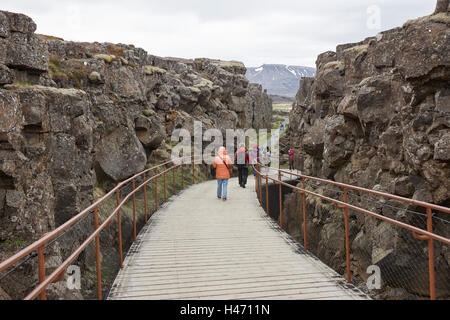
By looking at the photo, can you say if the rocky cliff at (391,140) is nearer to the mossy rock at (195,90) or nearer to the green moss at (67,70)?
the green moss at (67,70)

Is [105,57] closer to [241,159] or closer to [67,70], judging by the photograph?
[67,70]

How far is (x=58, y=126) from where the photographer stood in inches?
334

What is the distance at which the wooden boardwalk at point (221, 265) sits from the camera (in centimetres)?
495

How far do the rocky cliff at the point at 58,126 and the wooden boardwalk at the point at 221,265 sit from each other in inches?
87.4

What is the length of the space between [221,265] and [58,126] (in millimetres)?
5284

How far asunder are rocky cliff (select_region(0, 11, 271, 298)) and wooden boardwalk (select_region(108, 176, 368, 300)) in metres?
2.22

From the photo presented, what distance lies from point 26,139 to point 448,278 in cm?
971

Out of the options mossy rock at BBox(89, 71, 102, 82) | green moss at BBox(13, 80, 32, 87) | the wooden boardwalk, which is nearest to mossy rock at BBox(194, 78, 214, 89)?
mossy rock at BBox(89, 71, 102, 82)

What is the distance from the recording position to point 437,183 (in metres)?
8.87

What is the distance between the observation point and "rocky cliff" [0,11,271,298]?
6980mm

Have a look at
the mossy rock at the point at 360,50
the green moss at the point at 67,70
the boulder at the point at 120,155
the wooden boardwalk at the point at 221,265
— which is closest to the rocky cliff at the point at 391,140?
the mossy rock at the point at 360,50

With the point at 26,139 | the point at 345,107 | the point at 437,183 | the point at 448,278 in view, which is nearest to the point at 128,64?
the point at 26,139

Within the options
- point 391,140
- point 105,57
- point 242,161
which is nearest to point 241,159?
point 242,161
